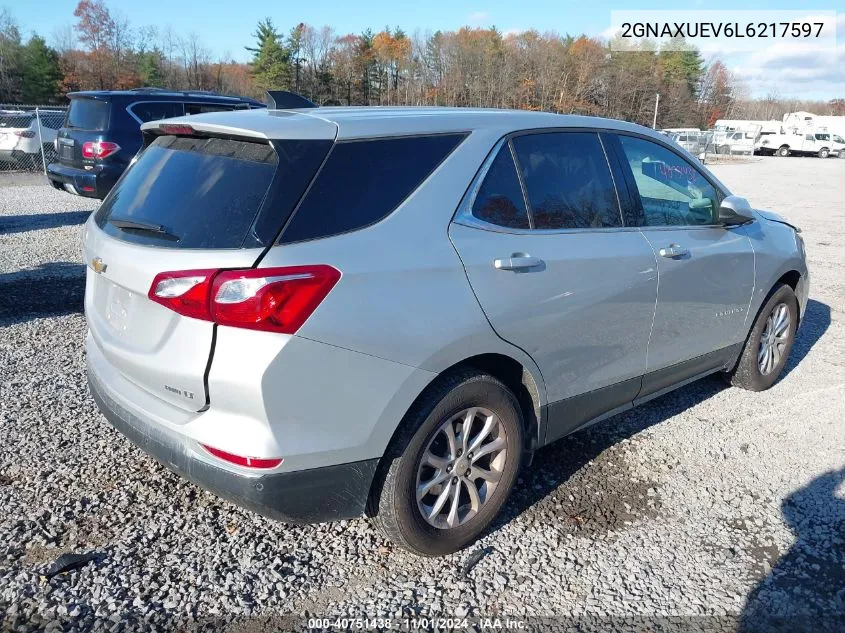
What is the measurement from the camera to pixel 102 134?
999 centimetres

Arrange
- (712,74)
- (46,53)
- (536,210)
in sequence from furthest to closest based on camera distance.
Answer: (712,74) → (46,53) → (536,210)

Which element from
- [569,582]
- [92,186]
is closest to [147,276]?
[569,582]

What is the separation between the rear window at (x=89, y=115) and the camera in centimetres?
1013

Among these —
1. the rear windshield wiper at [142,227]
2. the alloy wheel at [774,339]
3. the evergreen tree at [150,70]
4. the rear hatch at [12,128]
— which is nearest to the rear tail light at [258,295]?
the rear windshield wiper at [142,227]

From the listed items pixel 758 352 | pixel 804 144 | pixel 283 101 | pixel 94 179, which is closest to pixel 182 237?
pixel 283 101

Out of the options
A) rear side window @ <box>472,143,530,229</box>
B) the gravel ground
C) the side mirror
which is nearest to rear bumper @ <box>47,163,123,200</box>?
the gravel ground

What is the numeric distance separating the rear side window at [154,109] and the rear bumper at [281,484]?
8853 mm

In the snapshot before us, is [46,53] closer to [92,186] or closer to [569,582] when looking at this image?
[92,186]

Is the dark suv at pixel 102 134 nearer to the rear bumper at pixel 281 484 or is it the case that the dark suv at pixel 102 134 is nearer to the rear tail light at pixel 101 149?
the rear tail light at pixel 101 149

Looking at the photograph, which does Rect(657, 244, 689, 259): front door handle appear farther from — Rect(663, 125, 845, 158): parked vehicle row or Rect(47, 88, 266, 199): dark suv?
Rect(663, 125, 845, 158): parked vehicle row

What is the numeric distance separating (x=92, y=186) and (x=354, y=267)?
29.0ft

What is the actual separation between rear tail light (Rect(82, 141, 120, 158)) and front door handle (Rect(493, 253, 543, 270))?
8.82 m

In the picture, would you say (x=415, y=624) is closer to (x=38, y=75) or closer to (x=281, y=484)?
(x=281, y=484)

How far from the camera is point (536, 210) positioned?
3.08m
